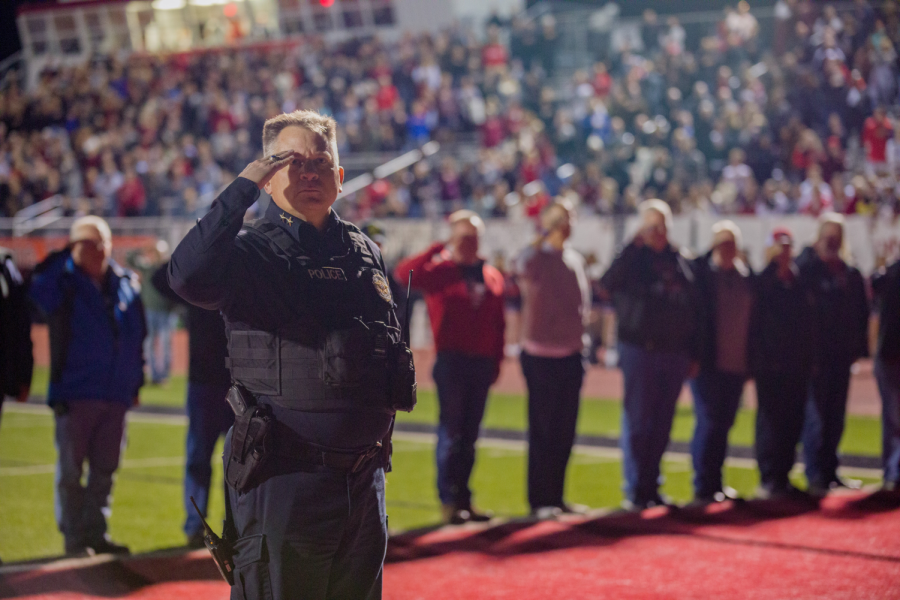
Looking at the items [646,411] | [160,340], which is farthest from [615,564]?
[160,340]

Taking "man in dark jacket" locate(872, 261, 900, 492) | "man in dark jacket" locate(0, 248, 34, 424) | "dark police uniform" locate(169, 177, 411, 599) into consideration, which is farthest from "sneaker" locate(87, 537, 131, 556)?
"man in dark jacket" locate(872, 261, 900, 492)

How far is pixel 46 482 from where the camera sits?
8.41m

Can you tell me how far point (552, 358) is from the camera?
7.33 m

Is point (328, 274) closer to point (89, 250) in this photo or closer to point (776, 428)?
point (89, 250)

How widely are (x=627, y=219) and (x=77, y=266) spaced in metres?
12.4

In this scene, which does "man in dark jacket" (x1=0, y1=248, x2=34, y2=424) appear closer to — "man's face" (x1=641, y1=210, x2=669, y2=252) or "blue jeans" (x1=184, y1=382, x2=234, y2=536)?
"blue jeans" (x1=184, y1=382, x2=234, y2=536)

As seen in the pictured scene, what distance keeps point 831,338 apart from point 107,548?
20.5 feet

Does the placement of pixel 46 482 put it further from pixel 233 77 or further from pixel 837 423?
pixel 233 77

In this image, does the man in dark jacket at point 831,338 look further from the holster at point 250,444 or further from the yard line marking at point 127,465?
the holster at point 250,444

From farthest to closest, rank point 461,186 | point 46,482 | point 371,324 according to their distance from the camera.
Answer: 1. point 461,186
2. point 46,482
3. point 371,324

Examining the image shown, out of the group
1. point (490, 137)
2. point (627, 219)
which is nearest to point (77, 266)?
point (627, 219)

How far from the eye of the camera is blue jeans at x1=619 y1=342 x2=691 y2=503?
7.45 m

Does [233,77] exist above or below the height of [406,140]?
above

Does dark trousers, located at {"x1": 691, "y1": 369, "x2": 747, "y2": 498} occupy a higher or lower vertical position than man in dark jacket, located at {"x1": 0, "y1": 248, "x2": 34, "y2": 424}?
lower
